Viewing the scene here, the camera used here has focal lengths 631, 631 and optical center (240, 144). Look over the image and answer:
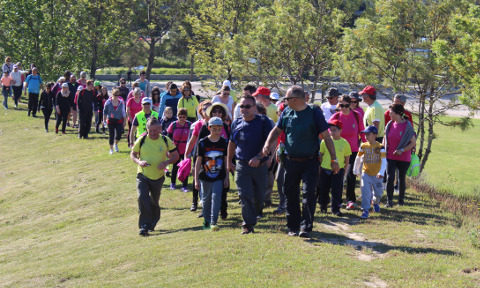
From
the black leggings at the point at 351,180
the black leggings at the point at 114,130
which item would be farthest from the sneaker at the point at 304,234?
the black leggings at the point at 114,130

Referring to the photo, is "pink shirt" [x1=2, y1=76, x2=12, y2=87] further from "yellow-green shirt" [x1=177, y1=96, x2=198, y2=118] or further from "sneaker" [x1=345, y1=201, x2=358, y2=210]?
"sneaker" [x1=345, y1=201, x2=358, y2=210]

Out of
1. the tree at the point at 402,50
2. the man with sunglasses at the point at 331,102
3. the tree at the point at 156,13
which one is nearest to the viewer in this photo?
the man with sunglasses at the point at 331,102

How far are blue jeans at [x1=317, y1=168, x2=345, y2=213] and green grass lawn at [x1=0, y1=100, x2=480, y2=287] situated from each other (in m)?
0.36

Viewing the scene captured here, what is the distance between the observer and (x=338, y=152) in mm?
10828

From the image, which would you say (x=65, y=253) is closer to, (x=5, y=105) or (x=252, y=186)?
(x=252, y=186)

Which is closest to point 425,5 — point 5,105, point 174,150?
point 174,150

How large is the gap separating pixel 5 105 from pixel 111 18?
924cm

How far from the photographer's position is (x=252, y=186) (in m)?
9.48

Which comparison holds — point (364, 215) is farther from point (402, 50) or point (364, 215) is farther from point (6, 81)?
point (6, 81)

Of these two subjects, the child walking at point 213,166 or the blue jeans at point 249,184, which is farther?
the child walking at point 213,166

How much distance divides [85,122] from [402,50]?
441 inches

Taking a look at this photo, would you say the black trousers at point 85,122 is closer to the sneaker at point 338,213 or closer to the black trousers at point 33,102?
the black trousers at point 33,102

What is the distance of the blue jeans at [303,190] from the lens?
882cm

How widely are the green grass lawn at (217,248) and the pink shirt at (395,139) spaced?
988 millimetres
